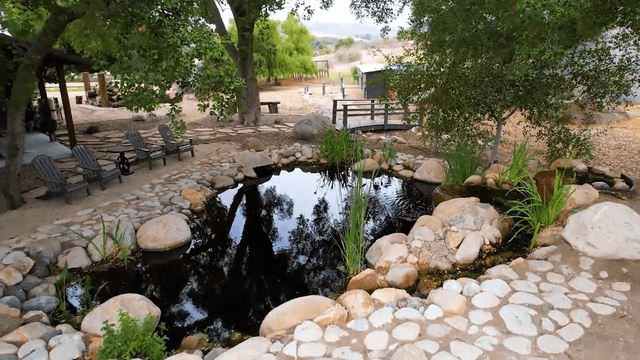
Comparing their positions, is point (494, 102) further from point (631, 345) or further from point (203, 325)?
point (203, 325)

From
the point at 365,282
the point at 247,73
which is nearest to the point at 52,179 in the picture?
the point at 365,282

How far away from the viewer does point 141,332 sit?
277 centimetres

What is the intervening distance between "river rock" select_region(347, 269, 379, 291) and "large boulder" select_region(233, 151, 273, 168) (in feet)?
13.9

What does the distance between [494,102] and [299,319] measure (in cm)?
362

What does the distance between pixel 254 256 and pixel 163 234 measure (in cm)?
110

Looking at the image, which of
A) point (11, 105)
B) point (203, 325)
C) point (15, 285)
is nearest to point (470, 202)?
point (203, 325)

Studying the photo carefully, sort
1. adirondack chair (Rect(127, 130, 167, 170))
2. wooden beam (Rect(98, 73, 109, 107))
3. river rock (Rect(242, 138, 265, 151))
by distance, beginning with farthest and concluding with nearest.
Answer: wooden beam (Rect(98, 73, 109, 107)) < river rock (Rect(242, 138, 265, 151)) < adirondack chair (Rect(127, 130, 167, 170))

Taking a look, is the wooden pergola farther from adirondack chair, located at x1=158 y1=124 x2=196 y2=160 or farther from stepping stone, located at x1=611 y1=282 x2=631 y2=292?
stepping stone, located at x1=611 y1=282 x2=631 y2=292

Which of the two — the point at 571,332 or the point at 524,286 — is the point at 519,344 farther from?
the point at 524,286

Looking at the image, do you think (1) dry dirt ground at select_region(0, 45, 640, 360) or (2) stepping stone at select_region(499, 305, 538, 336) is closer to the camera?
(1) dry dirt ground at select_region(0, 45, 640, 360)

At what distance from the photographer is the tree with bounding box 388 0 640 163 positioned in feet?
14.1

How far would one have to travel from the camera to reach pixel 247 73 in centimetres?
927

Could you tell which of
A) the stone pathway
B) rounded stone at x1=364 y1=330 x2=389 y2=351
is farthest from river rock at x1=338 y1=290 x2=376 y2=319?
rounded stone at x1=364 y1=330 x2=389 y2=351

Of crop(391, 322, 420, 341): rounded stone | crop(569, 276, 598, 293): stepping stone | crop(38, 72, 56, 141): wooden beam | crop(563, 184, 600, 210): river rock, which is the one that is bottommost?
crop(391, 322, 420, 341): rounded stone
